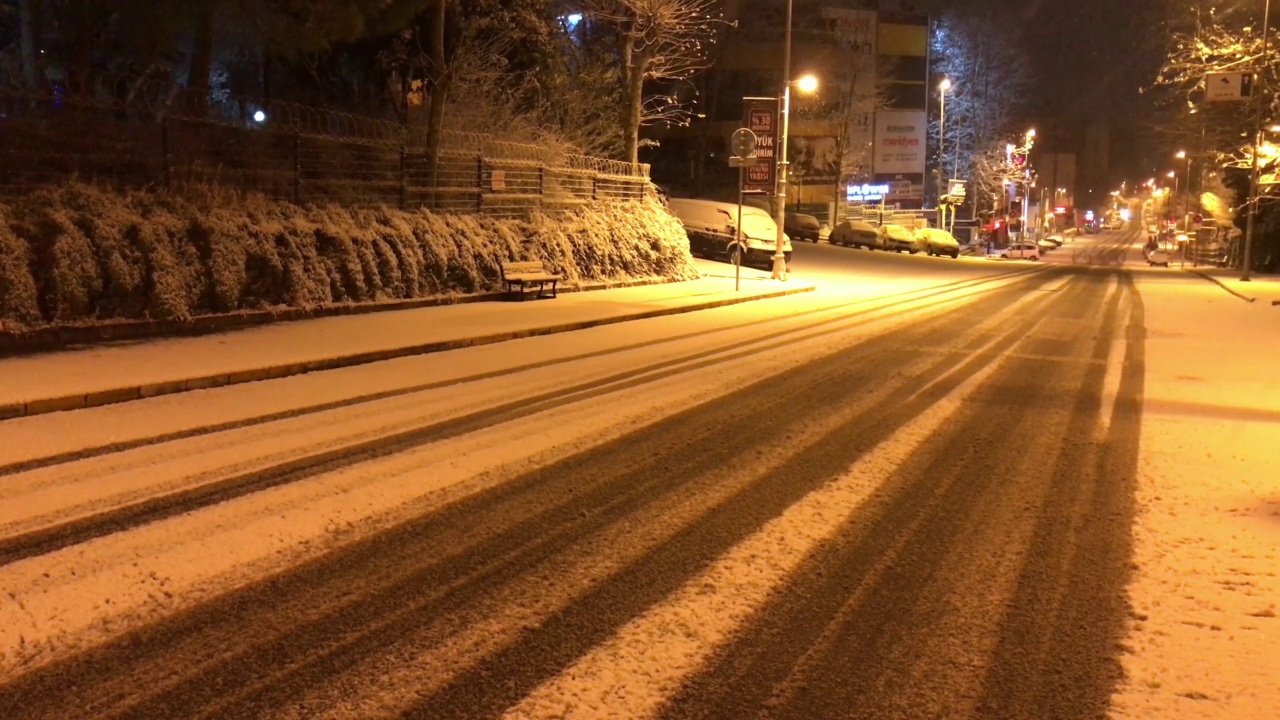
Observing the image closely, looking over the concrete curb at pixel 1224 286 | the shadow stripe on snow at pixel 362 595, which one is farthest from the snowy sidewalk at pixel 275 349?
the concrete curb at pixel 1224 286

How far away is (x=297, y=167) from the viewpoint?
18.0m

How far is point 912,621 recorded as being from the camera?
5152mm

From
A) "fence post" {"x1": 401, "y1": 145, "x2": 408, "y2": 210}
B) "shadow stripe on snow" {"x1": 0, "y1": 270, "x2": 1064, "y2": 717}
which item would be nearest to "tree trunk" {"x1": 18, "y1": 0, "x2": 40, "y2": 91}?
"fence post" {"x1": 401, "y1": 145, "x2": 408, "y2": 210}

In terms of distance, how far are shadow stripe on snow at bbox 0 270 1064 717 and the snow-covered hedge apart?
8.05m

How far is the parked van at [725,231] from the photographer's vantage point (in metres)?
35.5

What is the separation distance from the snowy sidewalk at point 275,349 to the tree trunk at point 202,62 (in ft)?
13.2

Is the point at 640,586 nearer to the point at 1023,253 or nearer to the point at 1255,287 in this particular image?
the point at 1255,287

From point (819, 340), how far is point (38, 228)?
11.3 meters

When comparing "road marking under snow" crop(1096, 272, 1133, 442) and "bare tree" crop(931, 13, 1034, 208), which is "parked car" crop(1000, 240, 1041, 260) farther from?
"road marking under snow" crop(1096, 272, 1133, 442)

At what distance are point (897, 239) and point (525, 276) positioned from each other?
3985 cm

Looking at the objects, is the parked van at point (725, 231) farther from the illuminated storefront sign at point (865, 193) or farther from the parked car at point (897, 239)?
the illuminated storefront sign at point (865, 193)

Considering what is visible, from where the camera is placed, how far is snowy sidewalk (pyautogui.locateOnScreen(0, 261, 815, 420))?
10070 mm

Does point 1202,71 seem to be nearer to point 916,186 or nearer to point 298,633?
point 298,633

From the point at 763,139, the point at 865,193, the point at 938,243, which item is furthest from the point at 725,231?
the point at 865,193
